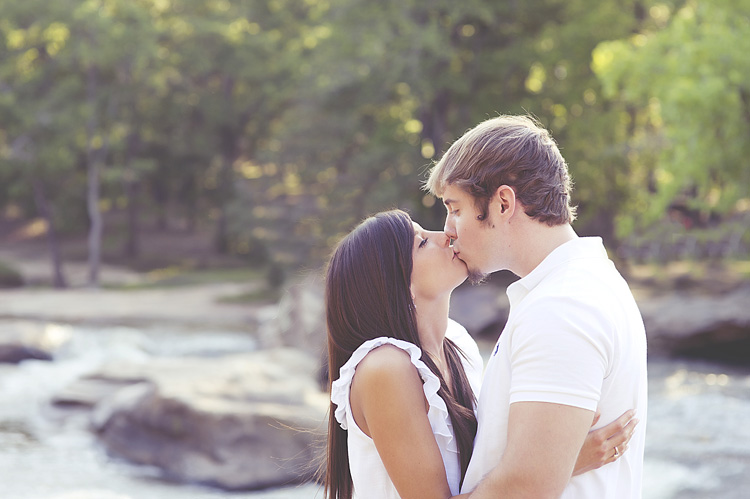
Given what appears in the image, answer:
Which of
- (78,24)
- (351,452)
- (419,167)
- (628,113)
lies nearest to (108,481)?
(351,452)

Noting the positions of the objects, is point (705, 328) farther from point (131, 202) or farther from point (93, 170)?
point (131, 202)

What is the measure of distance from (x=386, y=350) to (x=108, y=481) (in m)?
6.56

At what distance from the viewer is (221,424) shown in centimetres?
778

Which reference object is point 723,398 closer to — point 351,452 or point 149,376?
point 149,376

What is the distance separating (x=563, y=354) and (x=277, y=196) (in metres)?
20.3

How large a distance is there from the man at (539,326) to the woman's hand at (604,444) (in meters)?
0.02

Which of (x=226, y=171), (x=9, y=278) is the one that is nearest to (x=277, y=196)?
(x=9, y=278)

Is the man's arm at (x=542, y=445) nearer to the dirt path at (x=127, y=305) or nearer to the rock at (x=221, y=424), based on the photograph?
the rock at (x=221, y=424)

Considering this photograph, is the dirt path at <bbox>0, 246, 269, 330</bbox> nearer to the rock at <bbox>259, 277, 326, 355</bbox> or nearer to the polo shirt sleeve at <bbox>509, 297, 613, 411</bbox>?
the rock at <bbox>259, 277, 326, 355</bbox>

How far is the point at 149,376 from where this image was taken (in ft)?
31.1

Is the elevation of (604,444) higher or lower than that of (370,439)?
higher

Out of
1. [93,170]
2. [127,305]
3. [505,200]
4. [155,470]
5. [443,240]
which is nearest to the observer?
[505,200]

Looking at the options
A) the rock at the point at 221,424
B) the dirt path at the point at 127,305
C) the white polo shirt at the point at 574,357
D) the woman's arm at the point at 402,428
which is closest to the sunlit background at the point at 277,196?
the rock at the point at 221,424

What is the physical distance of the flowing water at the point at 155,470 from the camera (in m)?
7.69
